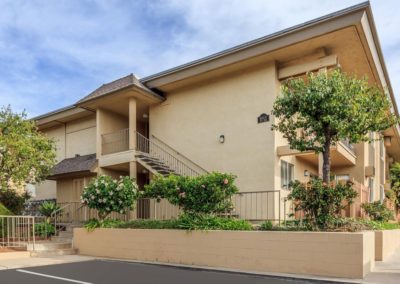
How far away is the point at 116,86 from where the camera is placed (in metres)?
17.6

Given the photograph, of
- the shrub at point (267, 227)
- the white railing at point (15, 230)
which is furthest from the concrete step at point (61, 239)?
the shrub at point (267, 227)

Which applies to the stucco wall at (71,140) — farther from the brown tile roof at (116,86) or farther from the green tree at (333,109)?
the green tree at (333,109)

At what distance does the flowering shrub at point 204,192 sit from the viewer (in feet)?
36.8

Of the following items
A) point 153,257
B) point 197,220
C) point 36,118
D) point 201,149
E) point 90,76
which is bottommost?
point 153,257

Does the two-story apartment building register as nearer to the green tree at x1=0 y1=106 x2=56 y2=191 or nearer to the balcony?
the balcony

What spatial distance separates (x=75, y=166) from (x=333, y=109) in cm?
1387

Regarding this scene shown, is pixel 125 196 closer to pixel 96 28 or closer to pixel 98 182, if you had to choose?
pixel 98 182

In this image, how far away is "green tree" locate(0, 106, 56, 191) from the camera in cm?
1512

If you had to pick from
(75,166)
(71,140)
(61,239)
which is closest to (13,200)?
(75,166)

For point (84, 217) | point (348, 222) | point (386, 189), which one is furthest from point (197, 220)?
point (386, 189)

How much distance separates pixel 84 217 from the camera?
706 inches

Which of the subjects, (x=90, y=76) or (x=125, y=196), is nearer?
(x=125, y=196)

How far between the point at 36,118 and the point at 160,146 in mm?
9069

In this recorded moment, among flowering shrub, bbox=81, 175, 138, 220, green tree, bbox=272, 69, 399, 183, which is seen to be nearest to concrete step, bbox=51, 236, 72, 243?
flowering shrub, bbox=81, 175, 138, 220
